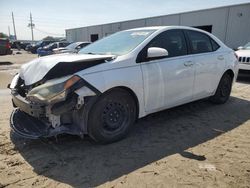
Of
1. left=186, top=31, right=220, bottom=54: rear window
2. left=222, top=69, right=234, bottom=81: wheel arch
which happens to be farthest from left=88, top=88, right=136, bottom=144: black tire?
left=222, top=69, right=234, bottom=81: wheel arch

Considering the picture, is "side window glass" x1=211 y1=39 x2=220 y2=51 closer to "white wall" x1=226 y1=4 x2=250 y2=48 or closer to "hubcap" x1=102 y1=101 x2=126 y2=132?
"hubcap" x1=102 y1=101 x2=126 y2=132

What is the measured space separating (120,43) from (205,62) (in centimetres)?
173

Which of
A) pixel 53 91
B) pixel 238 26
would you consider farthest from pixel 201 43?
pixel 238 26

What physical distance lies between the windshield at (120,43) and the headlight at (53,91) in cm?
105

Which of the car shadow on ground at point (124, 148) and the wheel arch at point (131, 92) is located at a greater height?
the wheel arch at point (131, 92)

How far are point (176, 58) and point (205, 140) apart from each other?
1439 mm

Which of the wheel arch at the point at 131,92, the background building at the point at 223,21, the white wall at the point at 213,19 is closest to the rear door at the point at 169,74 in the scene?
the wheel arch at the point at 131,92

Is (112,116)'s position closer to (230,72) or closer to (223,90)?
(223,90)

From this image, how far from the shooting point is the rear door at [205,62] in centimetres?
482

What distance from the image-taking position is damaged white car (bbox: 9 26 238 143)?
3275 mm

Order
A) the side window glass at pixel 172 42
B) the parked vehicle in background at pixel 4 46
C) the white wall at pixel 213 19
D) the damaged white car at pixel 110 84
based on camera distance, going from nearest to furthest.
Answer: the damaged white car at pixel 110 84 → the side window glass at pixel 172 42 → the white wall at pixel 213 19 → the parked vehicle in background at pixel 4 46

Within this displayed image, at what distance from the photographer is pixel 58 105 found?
10.4 ft

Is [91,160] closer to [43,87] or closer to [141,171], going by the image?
[141,171]

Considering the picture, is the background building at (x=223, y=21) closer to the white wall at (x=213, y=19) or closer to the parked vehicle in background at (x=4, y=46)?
the white wall at (x=213, y=19)
